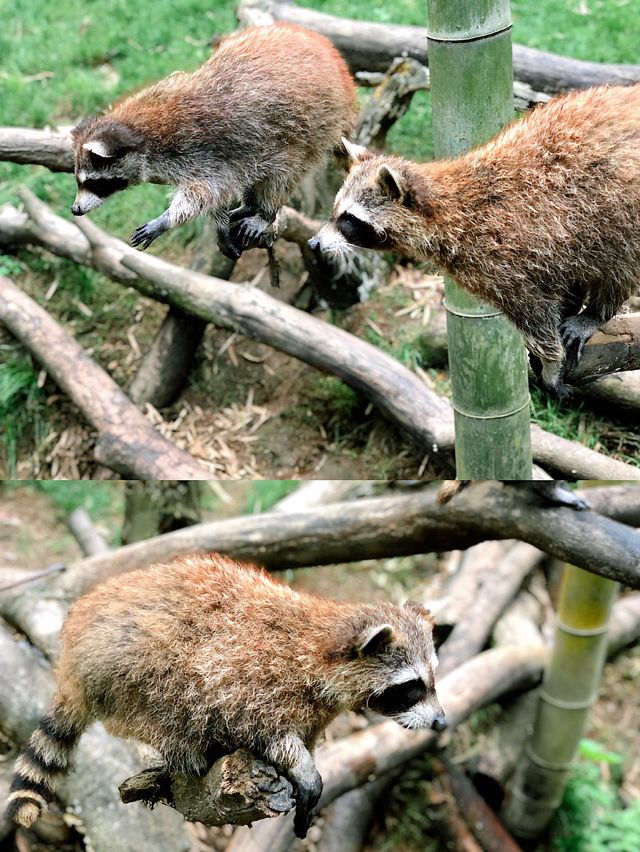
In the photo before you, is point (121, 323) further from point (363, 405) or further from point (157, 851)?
point (157, 851)

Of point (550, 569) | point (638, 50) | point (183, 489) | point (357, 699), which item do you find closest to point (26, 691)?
point (357, 699)

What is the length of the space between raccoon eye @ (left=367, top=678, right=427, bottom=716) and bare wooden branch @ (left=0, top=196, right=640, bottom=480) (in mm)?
663

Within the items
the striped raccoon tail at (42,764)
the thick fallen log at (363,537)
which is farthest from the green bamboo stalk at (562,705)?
the striped raccoon tail at (42,764)

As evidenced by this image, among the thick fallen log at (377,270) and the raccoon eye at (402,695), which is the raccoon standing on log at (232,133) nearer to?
the thick fallen log at (377,270)

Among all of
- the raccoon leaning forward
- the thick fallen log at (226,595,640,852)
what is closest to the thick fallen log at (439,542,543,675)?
the thick fallen log at (226,595,640,852)

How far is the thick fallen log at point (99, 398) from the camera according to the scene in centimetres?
295

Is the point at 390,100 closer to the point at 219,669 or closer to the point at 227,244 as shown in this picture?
the point at 227,244

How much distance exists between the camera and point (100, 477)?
3.22 meters

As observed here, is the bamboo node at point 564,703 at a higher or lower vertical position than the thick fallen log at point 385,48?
lower

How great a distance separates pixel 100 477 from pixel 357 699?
145 cm

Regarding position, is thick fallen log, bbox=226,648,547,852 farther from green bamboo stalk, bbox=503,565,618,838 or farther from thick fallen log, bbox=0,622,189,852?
thick fallen log, bbox=0,622,189,852

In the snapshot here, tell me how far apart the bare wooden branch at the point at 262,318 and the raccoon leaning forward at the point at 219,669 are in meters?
0.63

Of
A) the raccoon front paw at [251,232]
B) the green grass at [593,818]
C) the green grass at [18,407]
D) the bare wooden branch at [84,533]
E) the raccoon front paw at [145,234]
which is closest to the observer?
the raccoon front paw at [251,232]

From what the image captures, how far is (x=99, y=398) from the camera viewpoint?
3.29 m
